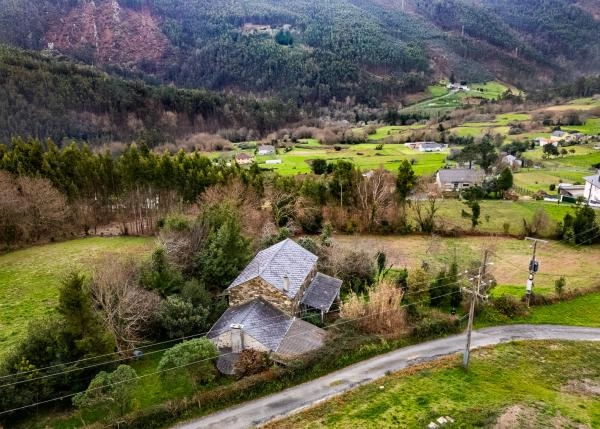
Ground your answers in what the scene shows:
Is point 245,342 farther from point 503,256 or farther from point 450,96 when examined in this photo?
point 450,96

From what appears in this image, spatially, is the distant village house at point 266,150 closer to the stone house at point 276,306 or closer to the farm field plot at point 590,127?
the stone house at point 276,306

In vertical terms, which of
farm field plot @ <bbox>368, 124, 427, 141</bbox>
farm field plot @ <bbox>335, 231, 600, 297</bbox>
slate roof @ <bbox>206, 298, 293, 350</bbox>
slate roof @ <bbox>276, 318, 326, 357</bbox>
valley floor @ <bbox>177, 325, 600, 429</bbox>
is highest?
farm field plot @ <bbox>368, 124, 427, 141</bbox>

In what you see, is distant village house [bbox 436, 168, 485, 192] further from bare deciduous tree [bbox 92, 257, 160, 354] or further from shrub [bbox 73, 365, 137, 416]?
shrub [bbox 73, 365, 137, 416]

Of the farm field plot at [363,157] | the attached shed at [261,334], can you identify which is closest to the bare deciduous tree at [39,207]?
the attached shed at [261,334]

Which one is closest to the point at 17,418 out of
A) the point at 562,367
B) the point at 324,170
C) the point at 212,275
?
the point at 212,275

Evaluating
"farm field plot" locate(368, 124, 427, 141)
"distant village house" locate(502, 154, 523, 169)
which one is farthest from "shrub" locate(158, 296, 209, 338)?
"farm field plot" locate(368, 124, 427, 141)

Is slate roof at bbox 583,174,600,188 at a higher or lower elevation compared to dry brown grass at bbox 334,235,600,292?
higher

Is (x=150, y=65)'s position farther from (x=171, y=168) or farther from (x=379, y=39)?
(x=171, y=168)
